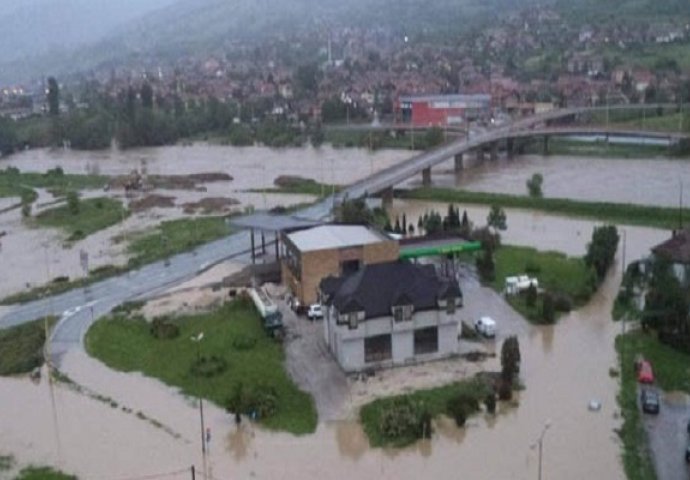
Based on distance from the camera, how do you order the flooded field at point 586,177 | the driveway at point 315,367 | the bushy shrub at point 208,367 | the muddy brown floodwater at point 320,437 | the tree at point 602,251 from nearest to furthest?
the muddy brown floodwater at point 320,437 < the driveway at point 315,367 < the bushy shrub at point 208,367 < the tree at point 602,251 < the flooded field at point 586,177

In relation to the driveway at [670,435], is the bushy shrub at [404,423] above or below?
above

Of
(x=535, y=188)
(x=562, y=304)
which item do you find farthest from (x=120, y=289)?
(x=535, y=188)

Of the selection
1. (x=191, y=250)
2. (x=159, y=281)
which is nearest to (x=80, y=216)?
→ (x=191, y=250)

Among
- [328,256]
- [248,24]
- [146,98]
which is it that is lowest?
[328,256]

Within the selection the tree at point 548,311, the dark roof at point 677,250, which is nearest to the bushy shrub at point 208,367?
the tree at point 548,311

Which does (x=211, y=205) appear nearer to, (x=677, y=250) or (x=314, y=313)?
(x=314, y=313)

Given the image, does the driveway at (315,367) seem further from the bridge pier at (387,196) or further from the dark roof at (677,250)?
the bridge pier at (387,196)
